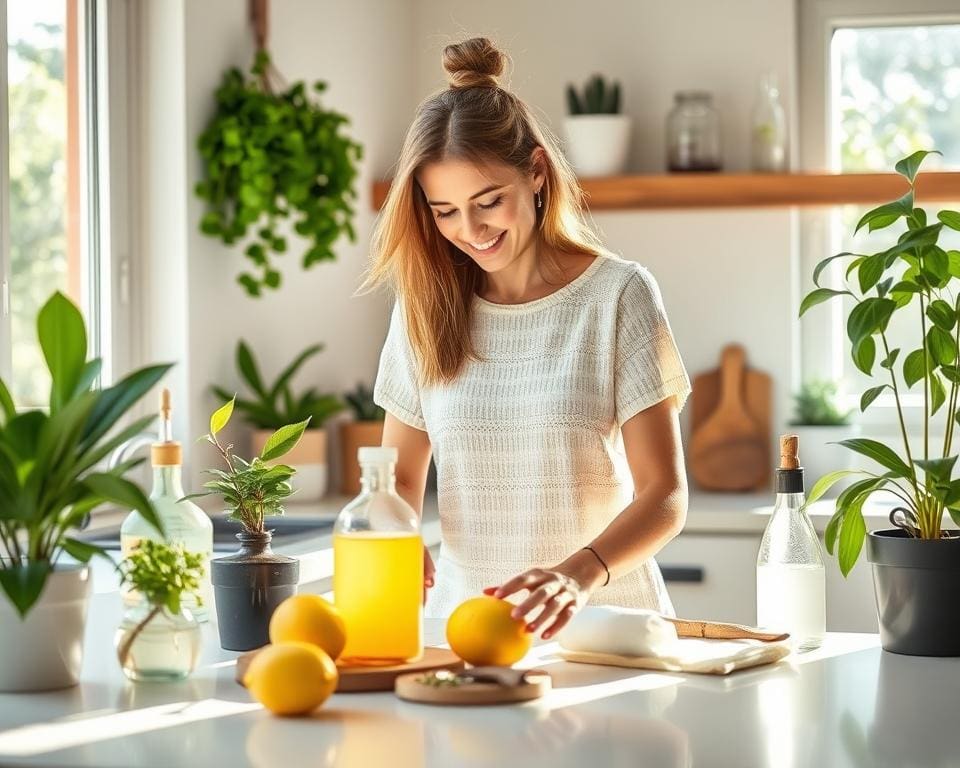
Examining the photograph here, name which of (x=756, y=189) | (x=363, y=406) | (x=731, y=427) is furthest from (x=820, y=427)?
(x=363, y=406)

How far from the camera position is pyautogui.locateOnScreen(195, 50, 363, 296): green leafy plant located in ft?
9.87

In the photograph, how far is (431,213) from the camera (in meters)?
1.97

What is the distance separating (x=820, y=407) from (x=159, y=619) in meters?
2.67

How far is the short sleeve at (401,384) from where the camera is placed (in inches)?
78.8

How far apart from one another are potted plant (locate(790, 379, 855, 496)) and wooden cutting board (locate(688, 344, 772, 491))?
10 centimetres

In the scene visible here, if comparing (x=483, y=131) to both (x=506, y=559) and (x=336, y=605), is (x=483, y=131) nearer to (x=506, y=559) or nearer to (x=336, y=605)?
(x=506, y=559)

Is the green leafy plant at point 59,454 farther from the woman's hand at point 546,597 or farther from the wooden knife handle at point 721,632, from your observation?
the wooden knife handle at point 721,632

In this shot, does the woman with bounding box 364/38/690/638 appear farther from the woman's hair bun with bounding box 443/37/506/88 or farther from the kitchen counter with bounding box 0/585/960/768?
the kitchen counter with bounding box 0/585/960/768

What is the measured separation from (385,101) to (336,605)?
2760 millimetres

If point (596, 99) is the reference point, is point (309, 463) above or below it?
below

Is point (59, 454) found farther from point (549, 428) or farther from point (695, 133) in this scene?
point (695, 133)

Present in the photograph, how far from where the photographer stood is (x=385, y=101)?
392 centimetres

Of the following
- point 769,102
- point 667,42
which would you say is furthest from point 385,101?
point 769,102

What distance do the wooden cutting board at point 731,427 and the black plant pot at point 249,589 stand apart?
2362mm
